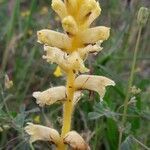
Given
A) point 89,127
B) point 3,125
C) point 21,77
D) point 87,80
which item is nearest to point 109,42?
point 21,77

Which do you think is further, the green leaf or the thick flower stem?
the green leaf

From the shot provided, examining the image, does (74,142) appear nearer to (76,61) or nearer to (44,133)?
(44,133)

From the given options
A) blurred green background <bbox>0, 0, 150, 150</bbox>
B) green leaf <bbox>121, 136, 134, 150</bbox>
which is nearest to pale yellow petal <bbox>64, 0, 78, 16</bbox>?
blurred green background <bbox>0, 0, 150, 150</bbox>

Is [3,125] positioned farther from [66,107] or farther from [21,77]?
[21,77]

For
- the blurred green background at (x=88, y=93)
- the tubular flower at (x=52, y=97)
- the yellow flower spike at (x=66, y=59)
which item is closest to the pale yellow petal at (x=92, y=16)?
the yellow flower spike at (x=66, y=59)

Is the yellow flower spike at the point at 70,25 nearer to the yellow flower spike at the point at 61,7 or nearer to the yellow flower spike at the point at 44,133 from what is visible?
the yellow flower spike at the point at 61,7

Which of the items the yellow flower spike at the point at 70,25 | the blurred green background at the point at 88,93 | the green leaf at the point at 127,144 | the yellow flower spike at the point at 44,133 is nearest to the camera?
the yellow flower spike at the point at 70,25

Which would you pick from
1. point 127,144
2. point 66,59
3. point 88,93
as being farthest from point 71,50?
point 88,93

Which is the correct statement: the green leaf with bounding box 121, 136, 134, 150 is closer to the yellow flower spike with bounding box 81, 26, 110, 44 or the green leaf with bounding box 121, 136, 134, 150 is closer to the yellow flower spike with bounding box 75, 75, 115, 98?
the yellow flower spike with bounding box 75, 75, 115, 98
